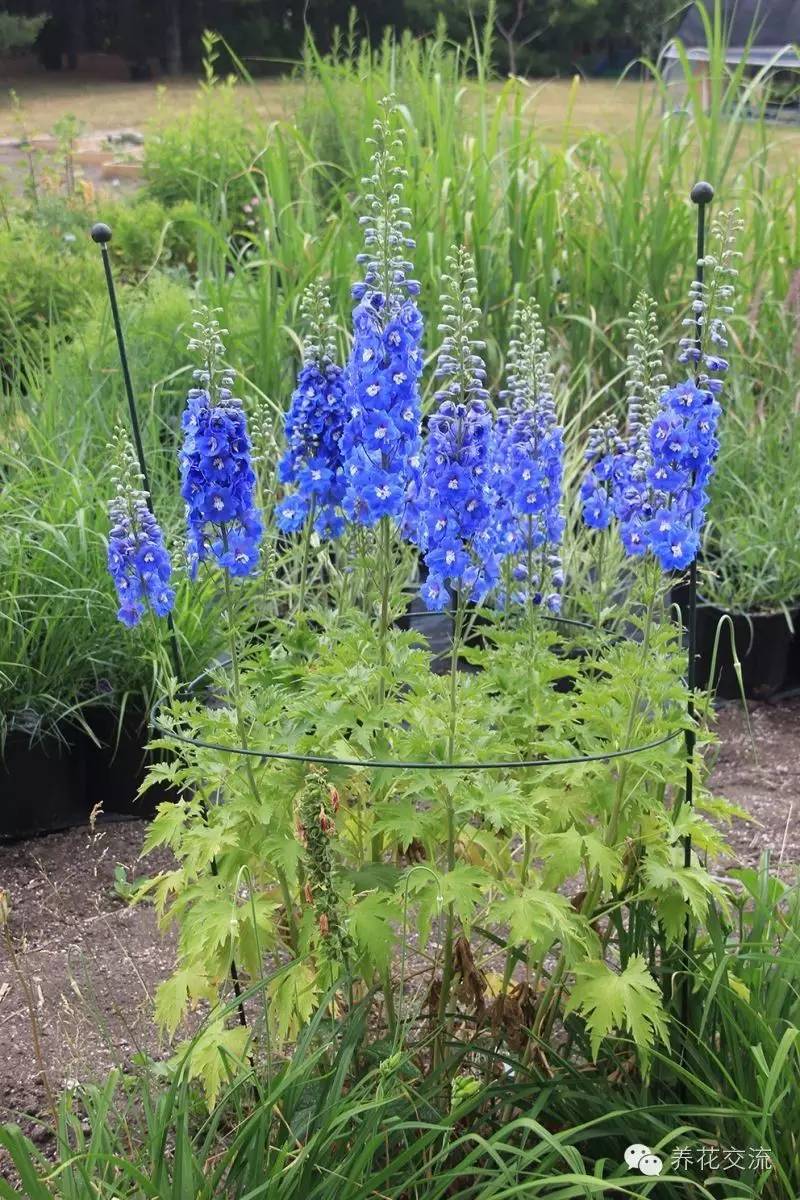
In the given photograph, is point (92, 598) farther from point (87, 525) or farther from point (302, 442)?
point (302, 442)

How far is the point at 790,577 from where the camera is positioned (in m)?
4.22

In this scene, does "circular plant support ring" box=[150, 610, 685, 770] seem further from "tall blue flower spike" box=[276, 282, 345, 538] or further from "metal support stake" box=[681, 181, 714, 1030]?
"tall blue flower spike" box=[276, 282, 345, 538]

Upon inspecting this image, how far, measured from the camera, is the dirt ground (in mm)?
2457

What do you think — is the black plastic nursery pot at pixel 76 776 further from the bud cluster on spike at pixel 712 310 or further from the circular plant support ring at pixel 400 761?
the bud cluster on spike at pixel 712 310

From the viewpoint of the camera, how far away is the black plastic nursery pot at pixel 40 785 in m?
3.33

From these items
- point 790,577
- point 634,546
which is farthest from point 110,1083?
point 790,577

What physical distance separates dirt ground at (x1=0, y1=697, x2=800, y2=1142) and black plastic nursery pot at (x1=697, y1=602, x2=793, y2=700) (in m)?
0.28

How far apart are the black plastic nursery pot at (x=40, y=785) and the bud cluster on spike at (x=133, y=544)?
3.65ft

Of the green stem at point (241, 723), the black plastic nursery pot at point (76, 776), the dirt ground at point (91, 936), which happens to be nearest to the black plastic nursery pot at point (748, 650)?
the dirt ground at point (91, 936)

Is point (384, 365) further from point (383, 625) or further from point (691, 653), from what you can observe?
point (691, 653)

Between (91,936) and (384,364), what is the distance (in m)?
1.78

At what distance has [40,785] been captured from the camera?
339 cm

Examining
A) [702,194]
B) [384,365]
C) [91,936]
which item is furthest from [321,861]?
[91,936]

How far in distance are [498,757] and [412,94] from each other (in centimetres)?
545
